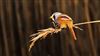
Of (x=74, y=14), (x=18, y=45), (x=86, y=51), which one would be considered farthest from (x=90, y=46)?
(x=18, y=45)

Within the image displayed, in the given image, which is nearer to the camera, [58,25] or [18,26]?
[58,25]

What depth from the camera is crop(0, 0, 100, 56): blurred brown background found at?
1371 mm

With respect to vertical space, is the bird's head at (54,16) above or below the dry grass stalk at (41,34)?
above

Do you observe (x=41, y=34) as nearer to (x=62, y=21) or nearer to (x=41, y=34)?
(x=41, y=34)

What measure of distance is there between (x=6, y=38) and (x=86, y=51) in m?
0.30

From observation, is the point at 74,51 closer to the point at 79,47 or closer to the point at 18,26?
the point at 79,47

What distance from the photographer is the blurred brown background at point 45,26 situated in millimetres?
1371

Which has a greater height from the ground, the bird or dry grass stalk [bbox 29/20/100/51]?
the bird

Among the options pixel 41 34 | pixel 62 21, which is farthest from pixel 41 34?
pixel 62 21

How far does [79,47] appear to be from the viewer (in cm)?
138

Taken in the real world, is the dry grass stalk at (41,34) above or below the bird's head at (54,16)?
below

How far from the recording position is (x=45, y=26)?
1.39 m

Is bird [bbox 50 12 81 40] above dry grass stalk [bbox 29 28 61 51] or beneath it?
above

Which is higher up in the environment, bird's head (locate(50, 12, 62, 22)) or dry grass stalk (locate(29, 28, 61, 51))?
bird's head (locate(50, 12, 62, 22))
